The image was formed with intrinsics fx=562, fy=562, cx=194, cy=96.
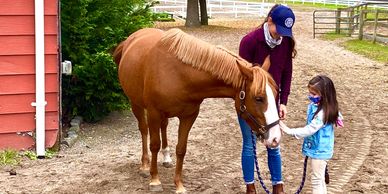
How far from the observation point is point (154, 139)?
16.6 ft

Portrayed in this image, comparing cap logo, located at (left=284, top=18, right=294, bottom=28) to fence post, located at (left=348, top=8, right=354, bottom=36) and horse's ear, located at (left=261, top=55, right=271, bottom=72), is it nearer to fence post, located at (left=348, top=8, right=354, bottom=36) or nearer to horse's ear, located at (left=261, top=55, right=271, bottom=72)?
horse's ear, located at (left=261, top=55, right=271, bottom=72)

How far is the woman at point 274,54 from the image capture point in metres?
4.41

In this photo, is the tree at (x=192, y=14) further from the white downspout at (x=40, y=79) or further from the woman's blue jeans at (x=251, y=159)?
the woman's blue jeans at (x=251, y=159)

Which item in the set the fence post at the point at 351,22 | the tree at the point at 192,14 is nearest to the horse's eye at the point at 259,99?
the fence post at the point at 351,22

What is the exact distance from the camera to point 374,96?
1003cm

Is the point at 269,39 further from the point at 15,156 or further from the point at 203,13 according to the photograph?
the point at 203,13

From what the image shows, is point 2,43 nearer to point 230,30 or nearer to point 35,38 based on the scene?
point 35,38

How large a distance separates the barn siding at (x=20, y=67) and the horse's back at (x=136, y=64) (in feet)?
3.90

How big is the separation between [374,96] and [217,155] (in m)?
4.74

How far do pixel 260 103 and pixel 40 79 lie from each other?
3179mm

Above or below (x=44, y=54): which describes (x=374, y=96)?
below

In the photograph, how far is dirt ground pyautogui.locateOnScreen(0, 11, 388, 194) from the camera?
207 inches

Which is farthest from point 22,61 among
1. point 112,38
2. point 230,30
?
point 230,30

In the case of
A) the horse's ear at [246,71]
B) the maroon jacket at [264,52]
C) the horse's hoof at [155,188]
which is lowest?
the horse's hoof at [155,188]
